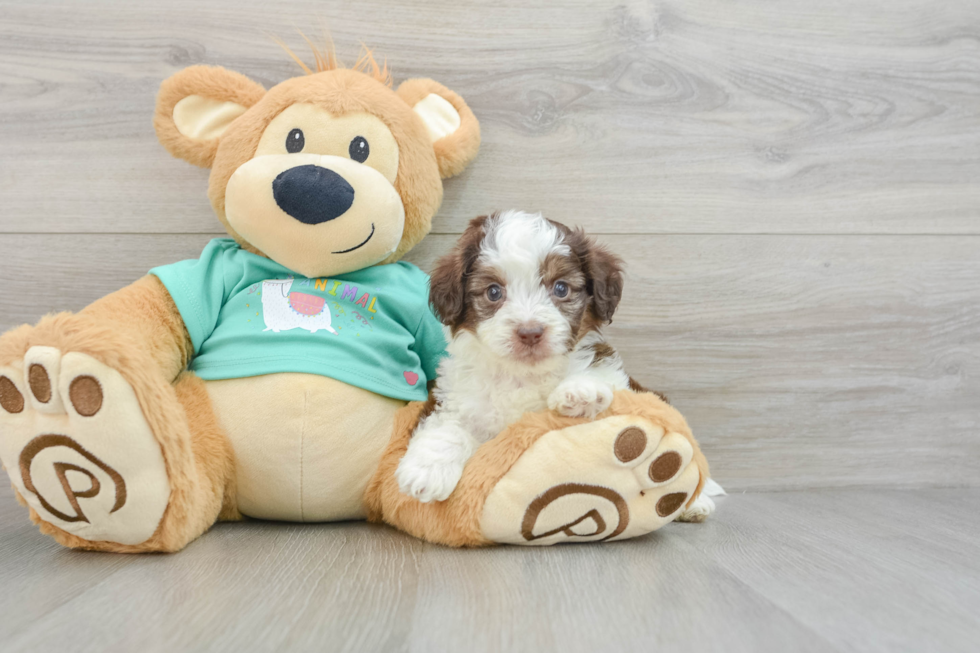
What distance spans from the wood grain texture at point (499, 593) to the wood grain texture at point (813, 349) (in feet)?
1.52

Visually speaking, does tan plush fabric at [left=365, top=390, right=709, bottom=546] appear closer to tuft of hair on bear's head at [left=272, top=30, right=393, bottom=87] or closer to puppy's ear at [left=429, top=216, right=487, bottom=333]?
puppy's ear at [left=429, top=216, right=487, bottom=333]

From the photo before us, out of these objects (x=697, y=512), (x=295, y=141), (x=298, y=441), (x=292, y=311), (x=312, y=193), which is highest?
(x=295, y=141)

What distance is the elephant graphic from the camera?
1525mm

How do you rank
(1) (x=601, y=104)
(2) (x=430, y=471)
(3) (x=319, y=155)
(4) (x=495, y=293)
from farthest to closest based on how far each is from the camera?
1. (1) (x=601, y=104)
2. (3) (x=319, y=155)
3. (4) (x=495, y=293)
4. (2) (x=430, y=471)

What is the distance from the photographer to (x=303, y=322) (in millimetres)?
1530

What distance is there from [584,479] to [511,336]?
1.02 ft

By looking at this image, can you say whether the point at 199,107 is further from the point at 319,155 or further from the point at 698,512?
the point at 698,512

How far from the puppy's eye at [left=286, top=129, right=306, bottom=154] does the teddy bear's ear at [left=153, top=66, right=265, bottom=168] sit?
0.21m

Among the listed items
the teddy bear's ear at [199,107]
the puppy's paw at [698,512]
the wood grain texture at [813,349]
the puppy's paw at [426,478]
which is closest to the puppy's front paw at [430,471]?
the puppy's paw at [426,478]

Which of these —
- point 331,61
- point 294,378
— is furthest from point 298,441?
point 331,61

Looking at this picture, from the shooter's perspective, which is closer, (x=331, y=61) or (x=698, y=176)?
(x=331, y=61)

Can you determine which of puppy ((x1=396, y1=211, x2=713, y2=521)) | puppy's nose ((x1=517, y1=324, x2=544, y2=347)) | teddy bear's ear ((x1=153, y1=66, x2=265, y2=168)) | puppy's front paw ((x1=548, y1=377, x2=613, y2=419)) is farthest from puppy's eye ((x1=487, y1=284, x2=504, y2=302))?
teddy bear's ear ((x1=153, y1=66, x2=265, y2=168))

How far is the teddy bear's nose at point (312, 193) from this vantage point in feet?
4.69

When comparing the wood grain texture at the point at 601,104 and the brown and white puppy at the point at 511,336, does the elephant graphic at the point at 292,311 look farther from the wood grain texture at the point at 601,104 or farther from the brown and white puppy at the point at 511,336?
the wood grain texture at the point at 601,104
